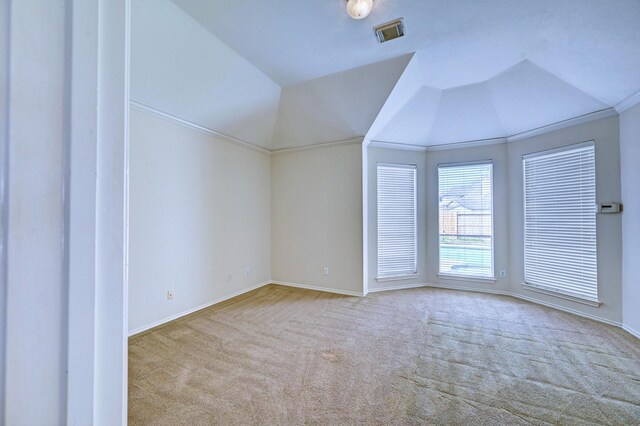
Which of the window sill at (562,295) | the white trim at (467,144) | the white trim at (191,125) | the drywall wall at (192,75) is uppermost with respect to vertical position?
the drywall wall at (192,75)

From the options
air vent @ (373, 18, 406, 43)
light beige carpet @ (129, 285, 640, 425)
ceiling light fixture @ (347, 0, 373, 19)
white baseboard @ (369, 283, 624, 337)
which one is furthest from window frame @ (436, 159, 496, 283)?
ceiling light fixture @ (347, 0, 373, 19)

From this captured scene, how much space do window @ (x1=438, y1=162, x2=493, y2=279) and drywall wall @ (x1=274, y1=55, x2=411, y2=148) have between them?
6.06 ft

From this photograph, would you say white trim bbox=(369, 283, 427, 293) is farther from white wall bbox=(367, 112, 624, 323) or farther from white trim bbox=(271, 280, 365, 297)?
white trim bbox=(271, 280, 365, 297)

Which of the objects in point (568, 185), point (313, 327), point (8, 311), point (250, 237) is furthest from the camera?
point (250, 237)

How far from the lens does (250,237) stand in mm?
4270

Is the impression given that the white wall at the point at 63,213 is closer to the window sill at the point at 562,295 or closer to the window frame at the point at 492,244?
the window sill at the point at 562,295

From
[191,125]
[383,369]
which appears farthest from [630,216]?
[191,125]

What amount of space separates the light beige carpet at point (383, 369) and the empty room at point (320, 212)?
2cm

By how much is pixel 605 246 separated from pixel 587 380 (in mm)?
1854

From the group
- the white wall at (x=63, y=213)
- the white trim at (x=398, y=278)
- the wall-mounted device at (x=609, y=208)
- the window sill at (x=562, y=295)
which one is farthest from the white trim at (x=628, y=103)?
the white wall at (x=63, y=213)

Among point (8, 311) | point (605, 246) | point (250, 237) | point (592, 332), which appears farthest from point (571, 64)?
point (250, 237)

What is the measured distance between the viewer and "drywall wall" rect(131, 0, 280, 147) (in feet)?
7.46

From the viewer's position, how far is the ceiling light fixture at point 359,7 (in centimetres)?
214

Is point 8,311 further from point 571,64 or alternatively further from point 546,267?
point 546,267
